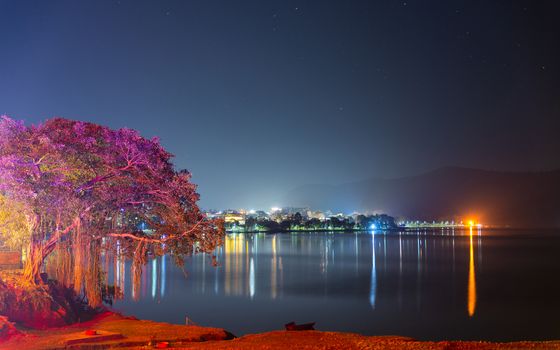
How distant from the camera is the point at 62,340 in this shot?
15.1m

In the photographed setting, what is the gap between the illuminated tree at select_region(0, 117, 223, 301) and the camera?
20391 millimetres

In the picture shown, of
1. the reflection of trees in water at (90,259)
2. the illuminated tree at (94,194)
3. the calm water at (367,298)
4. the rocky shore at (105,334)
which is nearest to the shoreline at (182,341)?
the rocky shore at (105,334)

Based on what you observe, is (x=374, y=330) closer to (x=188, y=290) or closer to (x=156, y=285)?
(x=188, y=290)

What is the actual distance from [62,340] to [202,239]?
9454 mm

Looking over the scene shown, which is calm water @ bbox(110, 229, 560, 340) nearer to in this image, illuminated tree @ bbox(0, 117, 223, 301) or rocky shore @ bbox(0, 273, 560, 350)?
illuminated tree @ bbox(0, 117, 223, 301)

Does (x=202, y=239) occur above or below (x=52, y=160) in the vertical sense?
below

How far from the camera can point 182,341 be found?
653 inches

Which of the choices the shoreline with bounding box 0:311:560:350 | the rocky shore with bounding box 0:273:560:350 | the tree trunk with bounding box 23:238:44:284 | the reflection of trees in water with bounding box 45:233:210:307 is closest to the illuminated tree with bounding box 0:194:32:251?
→ the tree trunk with bounding box 23:238:44:284

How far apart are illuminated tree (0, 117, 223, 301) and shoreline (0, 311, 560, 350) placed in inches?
163

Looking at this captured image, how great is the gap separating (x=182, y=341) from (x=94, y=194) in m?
8.48

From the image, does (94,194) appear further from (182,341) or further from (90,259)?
(182,341)

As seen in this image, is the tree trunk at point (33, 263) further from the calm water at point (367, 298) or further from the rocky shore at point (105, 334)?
the calm water at point (367, 298)

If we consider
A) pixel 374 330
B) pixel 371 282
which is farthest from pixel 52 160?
pixel 371 282

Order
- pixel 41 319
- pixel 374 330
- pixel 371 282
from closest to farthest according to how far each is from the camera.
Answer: pixel 41 319 < pixel 374 330 < pixel 371 282
